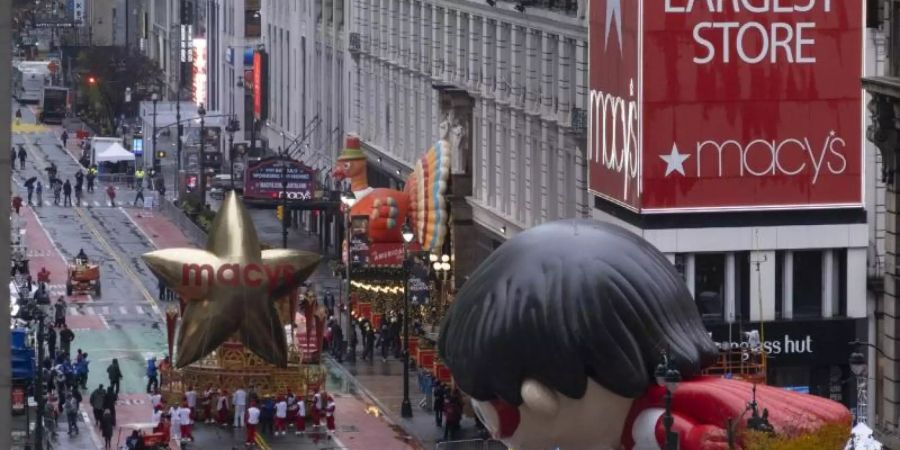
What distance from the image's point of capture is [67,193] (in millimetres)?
124500

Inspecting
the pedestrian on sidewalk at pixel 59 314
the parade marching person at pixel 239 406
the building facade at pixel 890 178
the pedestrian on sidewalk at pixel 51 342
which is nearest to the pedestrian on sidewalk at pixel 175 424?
the parade marching person at pixel 239 406

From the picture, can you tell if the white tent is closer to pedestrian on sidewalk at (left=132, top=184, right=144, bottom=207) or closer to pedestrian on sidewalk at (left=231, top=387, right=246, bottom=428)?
pedestrian on sidewalk at (left=132, top=184, right=144, bottom=207)

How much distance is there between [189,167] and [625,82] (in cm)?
6976

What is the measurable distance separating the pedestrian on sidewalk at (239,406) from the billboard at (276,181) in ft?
97.7

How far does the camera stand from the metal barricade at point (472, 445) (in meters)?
63.0

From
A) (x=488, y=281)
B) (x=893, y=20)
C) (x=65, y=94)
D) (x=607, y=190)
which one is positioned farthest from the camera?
(x=65, y=94)

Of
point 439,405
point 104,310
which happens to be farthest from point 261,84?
point 439,405

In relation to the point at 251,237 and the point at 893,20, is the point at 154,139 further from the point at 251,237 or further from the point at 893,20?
the point at 893,20

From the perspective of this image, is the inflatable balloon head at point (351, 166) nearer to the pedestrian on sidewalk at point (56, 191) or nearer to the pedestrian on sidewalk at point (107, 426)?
the pedestrian on sidewalk at point (107, 426)

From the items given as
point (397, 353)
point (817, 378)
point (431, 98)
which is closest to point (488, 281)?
point (817, 378)

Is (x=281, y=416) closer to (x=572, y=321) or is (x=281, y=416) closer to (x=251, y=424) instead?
(x=251, y=424)

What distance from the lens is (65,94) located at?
170 m

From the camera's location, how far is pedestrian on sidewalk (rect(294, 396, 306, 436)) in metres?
70.1

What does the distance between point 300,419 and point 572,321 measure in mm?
37077
